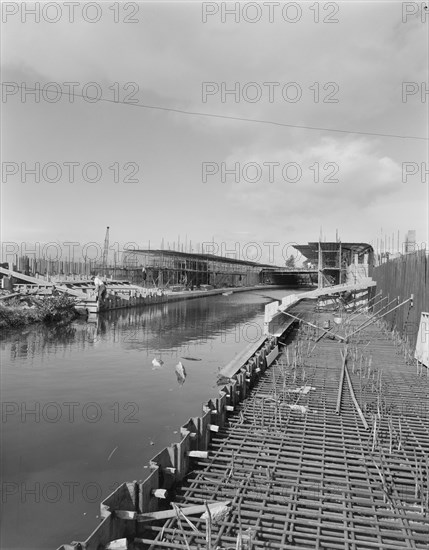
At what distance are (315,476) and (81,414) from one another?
675 centimetres

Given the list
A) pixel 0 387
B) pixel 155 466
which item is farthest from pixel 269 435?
pixel 0 387

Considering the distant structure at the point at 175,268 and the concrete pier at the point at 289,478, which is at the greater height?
the distant structure at the point at 175,268

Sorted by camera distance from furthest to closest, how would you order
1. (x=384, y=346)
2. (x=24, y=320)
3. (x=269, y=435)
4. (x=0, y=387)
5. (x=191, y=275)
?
(x=191, y=275) < (x=24, y=320) < (x=384, y=346) < (x=0, y=387) < (x=269, y=435)

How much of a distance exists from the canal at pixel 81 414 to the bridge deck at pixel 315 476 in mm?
2002

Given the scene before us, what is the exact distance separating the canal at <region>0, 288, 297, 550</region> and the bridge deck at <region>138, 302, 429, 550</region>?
6.57ft

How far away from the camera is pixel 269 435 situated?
7504 millimetres

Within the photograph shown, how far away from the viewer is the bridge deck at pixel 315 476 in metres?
4.70

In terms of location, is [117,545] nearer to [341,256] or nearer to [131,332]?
[131,332]

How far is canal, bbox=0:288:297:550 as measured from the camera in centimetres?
650

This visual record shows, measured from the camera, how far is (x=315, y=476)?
239 inches

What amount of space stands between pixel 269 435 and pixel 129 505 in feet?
11.2

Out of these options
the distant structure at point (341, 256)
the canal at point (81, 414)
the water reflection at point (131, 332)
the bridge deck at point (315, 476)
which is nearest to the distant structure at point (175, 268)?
the distant structure at point (341, 256)

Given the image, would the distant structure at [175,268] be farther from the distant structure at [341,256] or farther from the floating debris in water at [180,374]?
the floating debris in water at [180,374]

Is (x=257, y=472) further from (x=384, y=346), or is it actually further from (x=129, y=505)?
(x=384, y=346)
